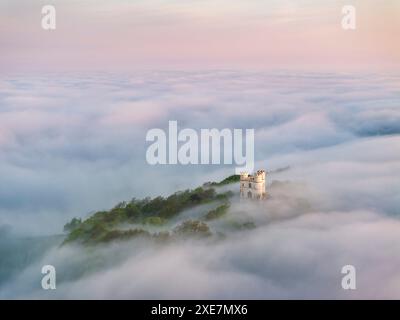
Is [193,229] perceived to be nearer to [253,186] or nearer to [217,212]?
[217,212]

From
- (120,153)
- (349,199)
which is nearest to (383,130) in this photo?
(349,199)

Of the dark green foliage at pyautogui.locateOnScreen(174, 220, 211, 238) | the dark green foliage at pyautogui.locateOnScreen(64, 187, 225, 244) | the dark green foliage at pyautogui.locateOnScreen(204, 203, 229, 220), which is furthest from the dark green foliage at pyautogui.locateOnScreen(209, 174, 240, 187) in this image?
the dark green foliage at pyautogui.locateOnScreen(174, 220, 211, 238)

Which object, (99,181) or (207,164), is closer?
(207,164)

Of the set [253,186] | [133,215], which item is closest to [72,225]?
[133,215]

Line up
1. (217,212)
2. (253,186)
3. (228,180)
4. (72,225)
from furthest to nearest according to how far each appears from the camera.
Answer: (72,225)
(228,180)
(253,186)
(217,212)

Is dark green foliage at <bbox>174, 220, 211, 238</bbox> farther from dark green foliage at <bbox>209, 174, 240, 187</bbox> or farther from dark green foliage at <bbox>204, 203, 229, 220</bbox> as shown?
dark green foliage at <bbox>209, 174, 240, 187</bbox>

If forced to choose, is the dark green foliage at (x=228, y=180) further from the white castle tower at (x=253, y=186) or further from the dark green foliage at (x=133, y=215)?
the white castle tower at (x=253, y=186)

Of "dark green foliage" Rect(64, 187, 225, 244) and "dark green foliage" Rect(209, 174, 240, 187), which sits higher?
"dark green foliage" Rect(209, 174, 240, 187)
